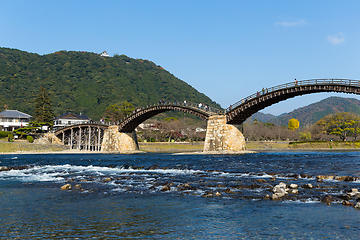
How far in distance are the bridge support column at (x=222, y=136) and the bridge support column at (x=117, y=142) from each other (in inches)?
1117

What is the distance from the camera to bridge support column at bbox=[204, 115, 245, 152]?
60375mm

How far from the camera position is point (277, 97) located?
56.5 metres

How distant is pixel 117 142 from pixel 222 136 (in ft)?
112

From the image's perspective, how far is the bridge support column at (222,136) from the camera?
6038 cm

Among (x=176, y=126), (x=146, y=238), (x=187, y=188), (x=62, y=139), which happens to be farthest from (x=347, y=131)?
(x=146, y=238)

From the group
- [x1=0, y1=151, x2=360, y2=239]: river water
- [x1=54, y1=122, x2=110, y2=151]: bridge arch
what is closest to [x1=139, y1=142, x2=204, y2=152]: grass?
[x1=54, y1=122, x2=110, y2=151]: bridge arch

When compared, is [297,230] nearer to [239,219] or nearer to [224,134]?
[239,219]

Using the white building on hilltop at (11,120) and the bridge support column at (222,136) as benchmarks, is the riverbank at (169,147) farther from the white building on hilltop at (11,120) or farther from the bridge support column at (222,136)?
the white building on hilltop at (11,120)

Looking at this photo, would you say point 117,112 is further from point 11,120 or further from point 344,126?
point 344,126

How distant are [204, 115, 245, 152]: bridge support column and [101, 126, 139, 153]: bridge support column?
28372 mm

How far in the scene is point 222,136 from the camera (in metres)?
61.2

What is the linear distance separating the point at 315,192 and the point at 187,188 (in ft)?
25.8

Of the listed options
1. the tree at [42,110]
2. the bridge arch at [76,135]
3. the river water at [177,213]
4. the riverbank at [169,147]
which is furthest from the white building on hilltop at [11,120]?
the river water at [177,213]

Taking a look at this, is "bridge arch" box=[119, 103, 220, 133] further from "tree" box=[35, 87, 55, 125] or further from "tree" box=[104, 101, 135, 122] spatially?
"tree" box=[104, 101, 135, 122]
